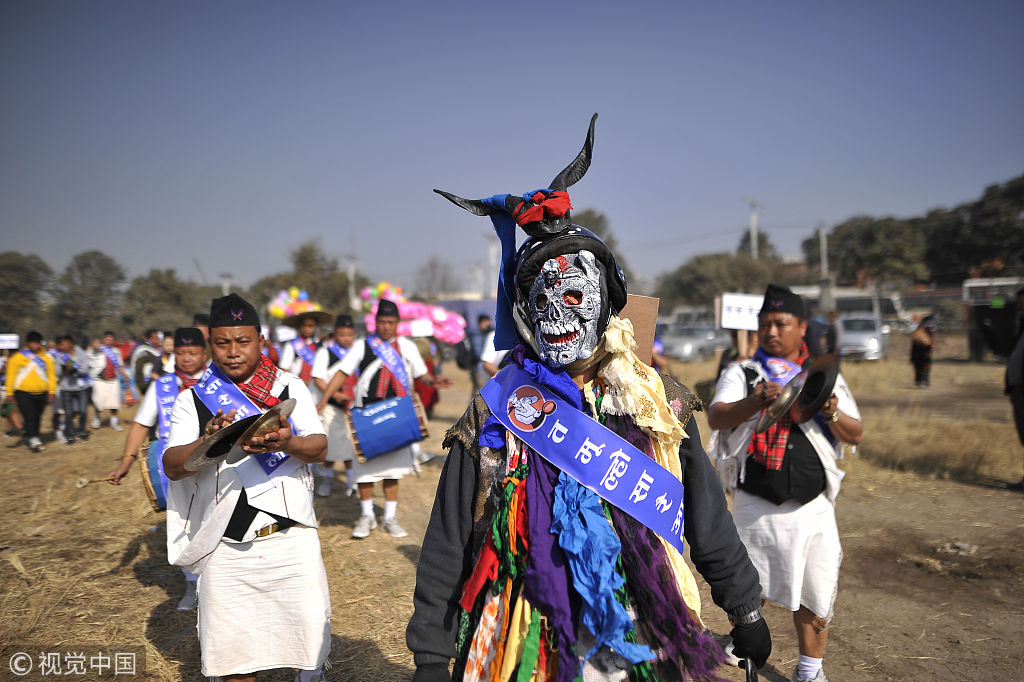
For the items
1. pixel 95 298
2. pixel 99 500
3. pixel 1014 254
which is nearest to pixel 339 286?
pixel 95 298

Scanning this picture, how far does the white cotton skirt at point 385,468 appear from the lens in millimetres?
6441

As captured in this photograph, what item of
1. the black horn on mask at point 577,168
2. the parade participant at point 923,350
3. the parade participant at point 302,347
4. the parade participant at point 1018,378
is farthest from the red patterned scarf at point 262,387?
the parade participant at point 923,350

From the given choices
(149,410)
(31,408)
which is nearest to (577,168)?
(149,410)

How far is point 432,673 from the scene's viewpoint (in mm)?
1729

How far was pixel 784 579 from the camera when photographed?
11.7 ft

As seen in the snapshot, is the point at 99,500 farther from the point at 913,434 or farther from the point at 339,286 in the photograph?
the point at 339,286

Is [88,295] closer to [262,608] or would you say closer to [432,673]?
[262,608]

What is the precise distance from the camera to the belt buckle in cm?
324

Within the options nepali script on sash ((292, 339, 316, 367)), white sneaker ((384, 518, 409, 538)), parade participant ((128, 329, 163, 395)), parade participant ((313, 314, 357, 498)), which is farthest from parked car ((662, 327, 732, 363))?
white sneaker ((384, 518, 409, 538))

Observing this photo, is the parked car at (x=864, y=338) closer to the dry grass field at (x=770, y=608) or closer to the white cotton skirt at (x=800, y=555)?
the dry grass field at (x=770, y=608)

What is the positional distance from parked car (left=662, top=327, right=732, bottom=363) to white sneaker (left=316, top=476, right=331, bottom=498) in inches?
738

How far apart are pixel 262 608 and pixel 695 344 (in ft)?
79.8

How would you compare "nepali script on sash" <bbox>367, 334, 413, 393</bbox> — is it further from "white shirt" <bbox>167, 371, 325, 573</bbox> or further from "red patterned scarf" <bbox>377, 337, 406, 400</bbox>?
"white shirt" <bbox>167, 371, 325, 573</bbox>

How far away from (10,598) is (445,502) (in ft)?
17.1
